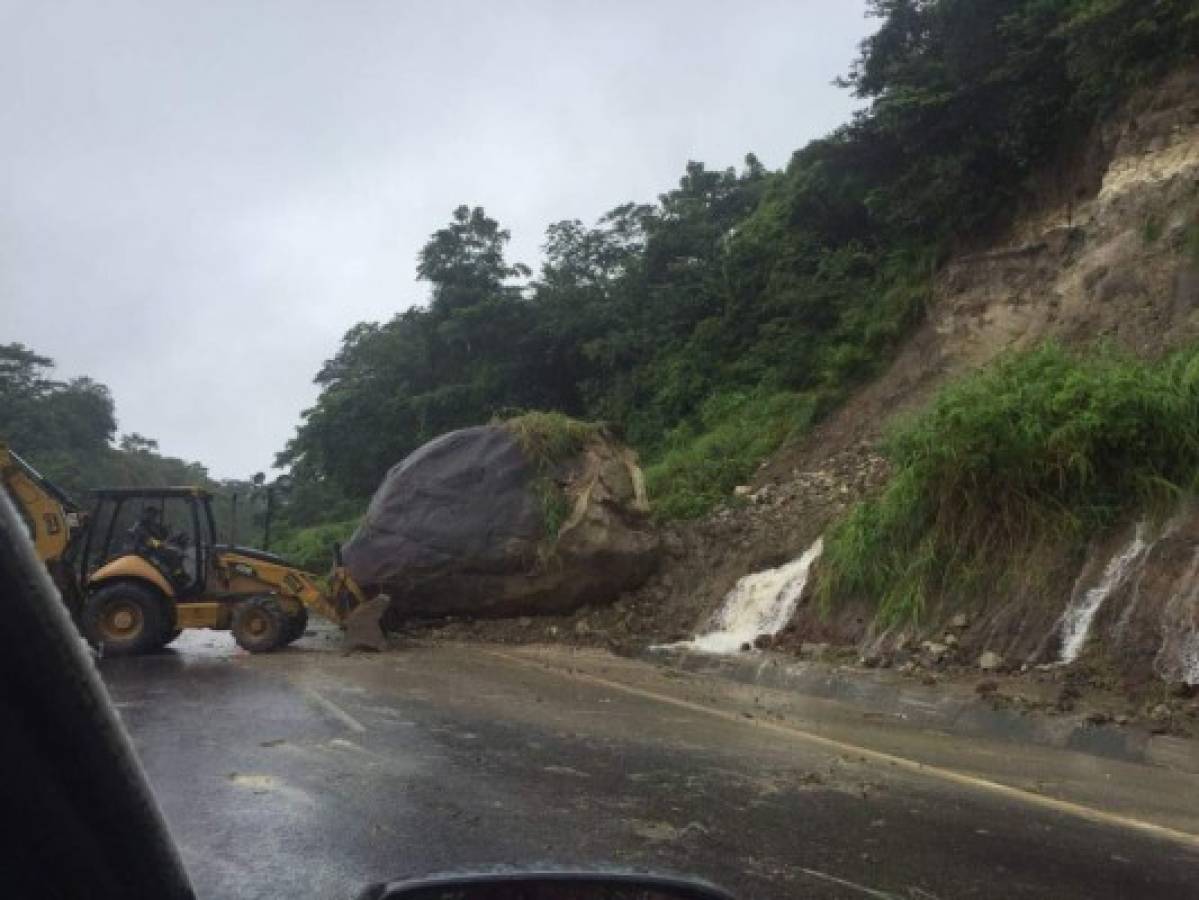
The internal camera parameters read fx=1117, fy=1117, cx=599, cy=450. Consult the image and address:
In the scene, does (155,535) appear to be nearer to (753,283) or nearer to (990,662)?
(990,662)

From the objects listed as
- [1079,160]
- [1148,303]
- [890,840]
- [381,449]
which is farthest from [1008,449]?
[381,449]

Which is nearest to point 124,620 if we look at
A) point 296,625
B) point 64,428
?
point 296,625

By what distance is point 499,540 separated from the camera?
16891 millimetres

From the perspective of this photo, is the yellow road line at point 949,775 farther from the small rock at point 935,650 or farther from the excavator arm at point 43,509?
the excavator arm at point 43,509

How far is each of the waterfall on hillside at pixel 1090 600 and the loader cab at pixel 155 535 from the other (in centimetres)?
1102

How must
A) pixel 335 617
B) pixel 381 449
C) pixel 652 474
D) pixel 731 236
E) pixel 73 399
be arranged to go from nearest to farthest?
pixel 335 617 → pixel 652 474 → pixel 731 236 → pixel 381 449 → pixel 73 399

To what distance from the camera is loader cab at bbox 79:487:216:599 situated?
1544 centimetres

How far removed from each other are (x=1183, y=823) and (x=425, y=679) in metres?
7.62

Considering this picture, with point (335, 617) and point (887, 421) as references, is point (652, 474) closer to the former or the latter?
point (887, 421)

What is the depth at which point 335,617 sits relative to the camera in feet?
52.0

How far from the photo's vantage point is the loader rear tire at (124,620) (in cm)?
1438

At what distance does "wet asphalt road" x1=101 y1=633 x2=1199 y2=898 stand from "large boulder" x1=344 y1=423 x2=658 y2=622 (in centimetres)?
703

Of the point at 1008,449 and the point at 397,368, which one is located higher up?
the point at 397,368

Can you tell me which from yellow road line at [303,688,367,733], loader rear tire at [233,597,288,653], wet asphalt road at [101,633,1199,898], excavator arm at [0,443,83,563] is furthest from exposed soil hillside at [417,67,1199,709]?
excavator arm at [0,443,83,563]
